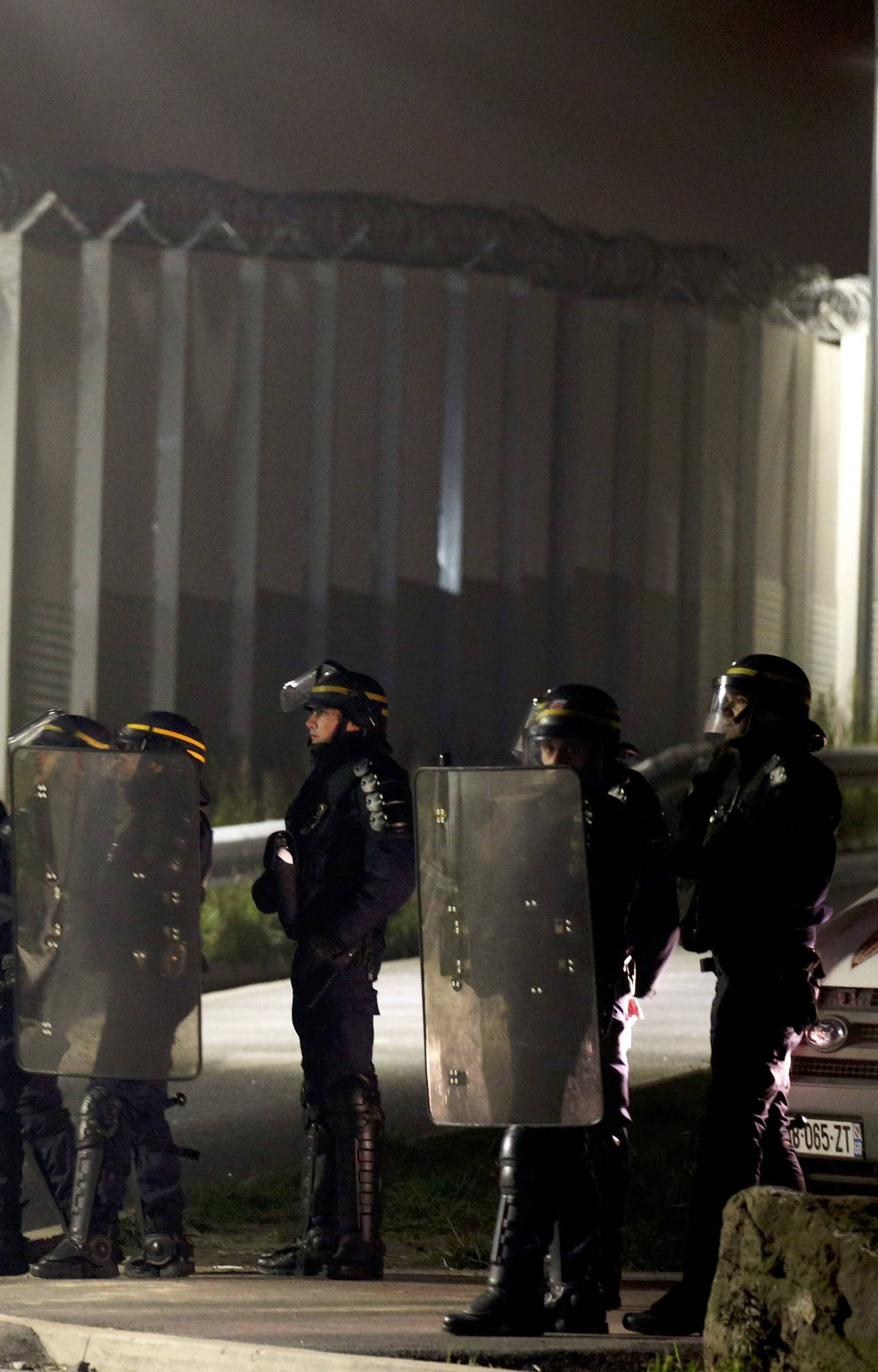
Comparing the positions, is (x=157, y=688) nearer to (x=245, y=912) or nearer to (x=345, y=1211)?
(x=245, y=912)

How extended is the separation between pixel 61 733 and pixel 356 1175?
5.24ft

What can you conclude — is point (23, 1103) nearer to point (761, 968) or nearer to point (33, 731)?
point (33, 731)

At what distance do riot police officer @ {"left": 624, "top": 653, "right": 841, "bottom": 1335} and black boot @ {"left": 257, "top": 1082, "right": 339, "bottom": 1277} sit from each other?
3.66ft

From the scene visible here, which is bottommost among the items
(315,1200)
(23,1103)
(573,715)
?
(315,1200)

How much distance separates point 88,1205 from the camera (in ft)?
19.9

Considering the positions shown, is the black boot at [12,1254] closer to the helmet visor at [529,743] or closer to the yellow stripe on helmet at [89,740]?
the yellow stripe on helmet at [89,740]

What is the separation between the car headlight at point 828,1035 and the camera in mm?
5934

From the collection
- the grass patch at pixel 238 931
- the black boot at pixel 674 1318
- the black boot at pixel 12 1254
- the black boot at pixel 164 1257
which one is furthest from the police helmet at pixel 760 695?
the grass patch at pixel 238 931

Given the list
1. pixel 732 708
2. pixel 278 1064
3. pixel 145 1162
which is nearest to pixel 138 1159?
pixel 145 1162

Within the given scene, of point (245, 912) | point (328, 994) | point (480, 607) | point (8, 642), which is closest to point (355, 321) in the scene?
point (480, 607)

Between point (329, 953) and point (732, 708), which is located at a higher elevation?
point (732, 708)

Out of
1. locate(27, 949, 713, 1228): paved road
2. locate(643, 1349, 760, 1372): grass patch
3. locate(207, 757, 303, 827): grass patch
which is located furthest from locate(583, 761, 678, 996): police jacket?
locate(207, 757, 303, 827): grass patch

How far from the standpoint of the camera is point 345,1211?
604cm

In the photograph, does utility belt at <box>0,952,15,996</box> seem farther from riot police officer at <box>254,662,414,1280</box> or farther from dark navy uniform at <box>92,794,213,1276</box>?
riot police officer at <box>254,662,414,1280</box>
